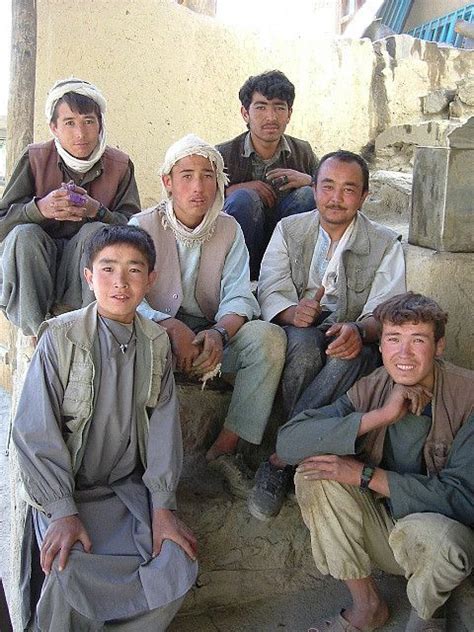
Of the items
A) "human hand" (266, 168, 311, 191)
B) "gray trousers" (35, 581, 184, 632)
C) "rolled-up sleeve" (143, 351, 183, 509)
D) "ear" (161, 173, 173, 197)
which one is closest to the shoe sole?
"rolled-up sleeve" (143, 351, 183, 509)

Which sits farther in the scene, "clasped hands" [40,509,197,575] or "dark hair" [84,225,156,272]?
"dark hair" [84,225,156,272]

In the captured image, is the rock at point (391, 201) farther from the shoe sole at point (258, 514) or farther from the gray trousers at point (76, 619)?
the gray trousers at point (76, 619)

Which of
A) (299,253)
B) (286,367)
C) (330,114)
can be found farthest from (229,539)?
(330,114)

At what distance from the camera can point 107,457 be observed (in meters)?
2.42

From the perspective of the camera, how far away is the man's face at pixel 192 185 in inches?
114

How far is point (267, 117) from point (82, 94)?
1.08 meters

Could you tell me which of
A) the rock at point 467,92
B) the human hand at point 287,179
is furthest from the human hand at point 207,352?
the rock at point 467,92

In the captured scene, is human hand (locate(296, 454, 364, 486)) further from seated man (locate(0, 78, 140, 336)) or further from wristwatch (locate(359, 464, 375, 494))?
seated man (locate(0, 78, 140, 336))

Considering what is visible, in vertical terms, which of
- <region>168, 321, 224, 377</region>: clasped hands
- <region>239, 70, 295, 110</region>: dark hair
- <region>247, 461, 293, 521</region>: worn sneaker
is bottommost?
<region>247, 461, 293, 521</region>: worn sneaker

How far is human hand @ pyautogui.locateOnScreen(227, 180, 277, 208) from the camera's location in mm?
3777

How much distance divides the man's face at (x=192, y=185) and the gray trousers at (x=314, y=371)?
0.62 m

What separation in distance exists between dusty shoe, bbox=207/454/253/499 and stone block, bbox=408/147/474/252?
1280 mm

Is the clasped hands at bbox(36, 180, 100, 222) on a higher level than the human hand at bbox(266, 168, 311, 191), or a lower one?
lower

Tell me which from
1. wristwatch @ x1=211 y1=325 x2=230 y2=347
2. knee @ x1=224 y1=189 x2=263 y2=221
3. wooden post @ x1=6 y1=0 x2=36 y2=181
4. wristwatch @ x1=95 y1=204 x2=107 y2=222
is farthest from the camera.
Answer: wooden post @ x1=6 y1=0 x2=36 y2=181
